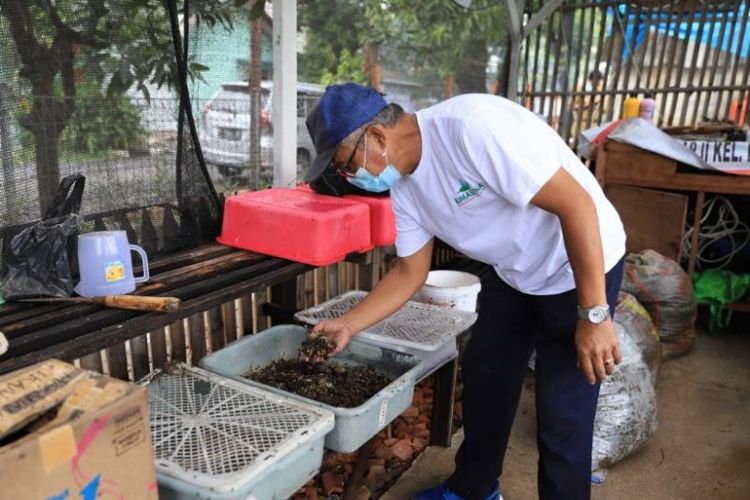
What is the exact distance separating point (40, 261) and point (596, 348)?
1.62m

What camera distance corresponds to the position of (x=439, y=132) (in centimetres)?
155

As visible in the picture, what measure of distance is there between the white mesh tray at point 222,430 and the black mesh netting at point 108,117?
0.73 metres

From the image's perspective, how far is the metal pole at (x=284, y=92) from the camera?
2.61 metres

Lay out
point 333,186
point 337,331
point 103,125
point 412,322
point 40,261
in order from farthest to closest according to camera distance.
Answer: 1. point 333,186
2. point 412,322
3. point 103,125
4. point 337,331
5. point 40,261

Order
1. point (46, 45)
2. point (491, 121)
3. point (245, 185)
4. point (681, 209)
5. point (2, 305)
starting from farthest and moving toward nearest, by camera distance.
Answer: point (681, 209) → point (245, 185) → point (46, 45) → point (2, 305) → point (491, 121)

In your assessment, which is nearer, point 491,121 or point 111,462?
point 111,462

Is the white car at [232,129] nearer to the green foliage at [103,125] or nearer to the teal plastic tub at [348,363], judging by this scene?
the green foliage at [103,125]

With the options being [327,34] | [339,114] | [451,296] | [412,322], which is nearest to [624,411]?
[451,296]

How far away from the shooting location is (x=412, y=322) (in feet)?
7.87

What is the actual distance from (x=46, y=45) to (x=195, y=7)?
624 millimetres

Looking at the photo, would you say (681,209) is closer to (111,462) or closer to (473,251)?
(473,251)

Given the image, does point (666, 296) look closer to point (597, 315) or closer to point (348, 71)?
point (597, 315)

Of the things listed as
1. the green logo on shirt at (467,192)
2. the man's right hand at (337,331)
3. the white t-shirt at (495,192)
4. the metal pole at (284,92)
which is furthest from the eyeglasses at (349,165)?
the metal pole at (284,92)

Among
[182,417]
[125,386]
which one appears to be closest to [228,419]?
[182,417]
